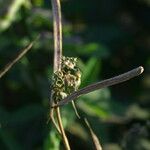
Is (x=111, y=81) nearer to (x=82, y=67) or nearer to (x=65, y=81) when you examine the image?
(x=65, y=81)

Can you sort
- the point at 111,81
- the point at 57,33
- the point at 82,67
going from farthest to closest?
the point at 82,67, the point at 57,33, the point at 111,81

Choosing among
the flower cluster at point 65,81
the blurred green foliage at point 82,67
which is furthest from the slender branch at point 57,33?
the blurred green foliage at point 82,67

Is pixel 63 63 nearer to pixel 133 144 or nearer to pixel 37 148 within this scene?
pixel 133 144

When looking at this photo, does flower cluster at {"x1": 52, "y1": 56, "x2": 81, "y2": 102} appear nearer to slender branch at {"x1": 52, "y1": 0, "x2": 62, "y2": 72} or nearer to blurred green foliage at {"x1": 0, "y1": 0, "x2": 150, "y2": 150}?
slender branch at {"x1": 52, "y1": 0, "x2": 62, "y2": 72}

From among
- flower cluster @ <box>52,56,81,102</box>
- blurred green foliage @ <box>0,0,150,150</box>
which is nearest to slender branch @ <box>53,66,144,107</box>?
flower cluster @ <box>52,56,81,102</box>

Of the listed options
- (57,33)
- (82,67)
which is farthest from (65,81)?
(82,67)

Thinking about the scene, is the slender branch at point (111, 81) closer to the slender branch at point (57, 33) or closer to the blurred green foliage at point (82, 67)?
the slender branch at point (57, 33)
